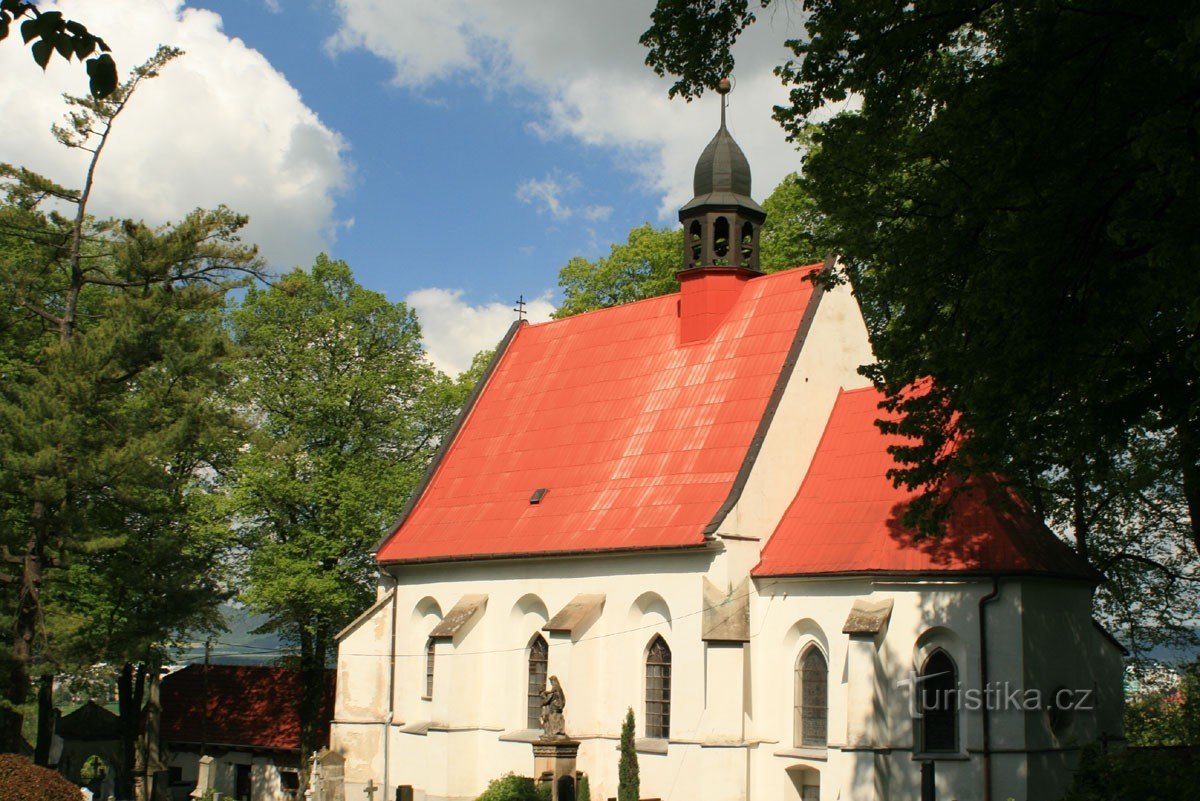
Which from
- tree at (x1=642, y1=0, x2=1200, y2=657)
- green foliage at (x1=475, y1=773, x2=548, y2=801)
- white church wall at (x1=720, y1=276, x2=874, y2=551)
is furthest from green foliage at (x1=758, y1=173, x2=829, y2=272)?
tree at (x1=642, y1=0, x2=1200, y2=657)

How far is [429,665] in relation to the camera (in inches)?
1081

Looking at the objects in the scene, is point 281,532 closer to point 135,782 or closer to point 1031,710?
point 135,782

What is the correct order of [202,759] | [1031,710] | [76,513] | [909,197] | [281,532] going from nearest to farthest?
[909,197] < [1031,710] < [76,513] < [202,759] < [281,532]

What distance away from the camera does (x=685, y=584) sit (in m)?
22.2

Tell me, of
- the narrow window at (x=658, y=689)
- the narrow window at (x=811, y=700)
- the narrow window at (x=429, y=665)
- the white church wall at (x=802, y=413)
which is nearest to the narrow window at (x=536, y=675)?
the narrow window at (x=658, y=689)

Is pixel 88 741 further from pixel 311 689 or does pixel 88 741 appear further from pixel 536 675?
pixel 536 675

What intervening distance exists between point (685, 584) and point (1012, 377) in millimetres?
11026

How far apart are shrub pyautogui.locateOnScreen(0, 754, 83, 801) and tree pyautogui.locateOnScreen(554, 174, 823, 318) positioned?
2046 cm

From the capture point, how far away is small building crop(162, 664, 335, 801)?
103 ft

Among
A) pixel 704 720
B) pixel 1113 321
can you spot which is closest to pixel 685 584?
pixel 704 720

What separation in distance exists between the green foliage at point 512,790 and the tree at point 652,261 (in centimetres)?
1496

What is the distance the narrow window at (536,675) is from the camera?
2494 cm

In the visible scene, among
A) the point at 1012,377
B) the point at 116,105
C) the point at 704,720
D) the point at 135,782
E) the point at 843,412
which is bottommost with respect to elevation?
the point at 135,782

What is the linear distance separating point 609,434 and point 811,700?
7.20 metres
